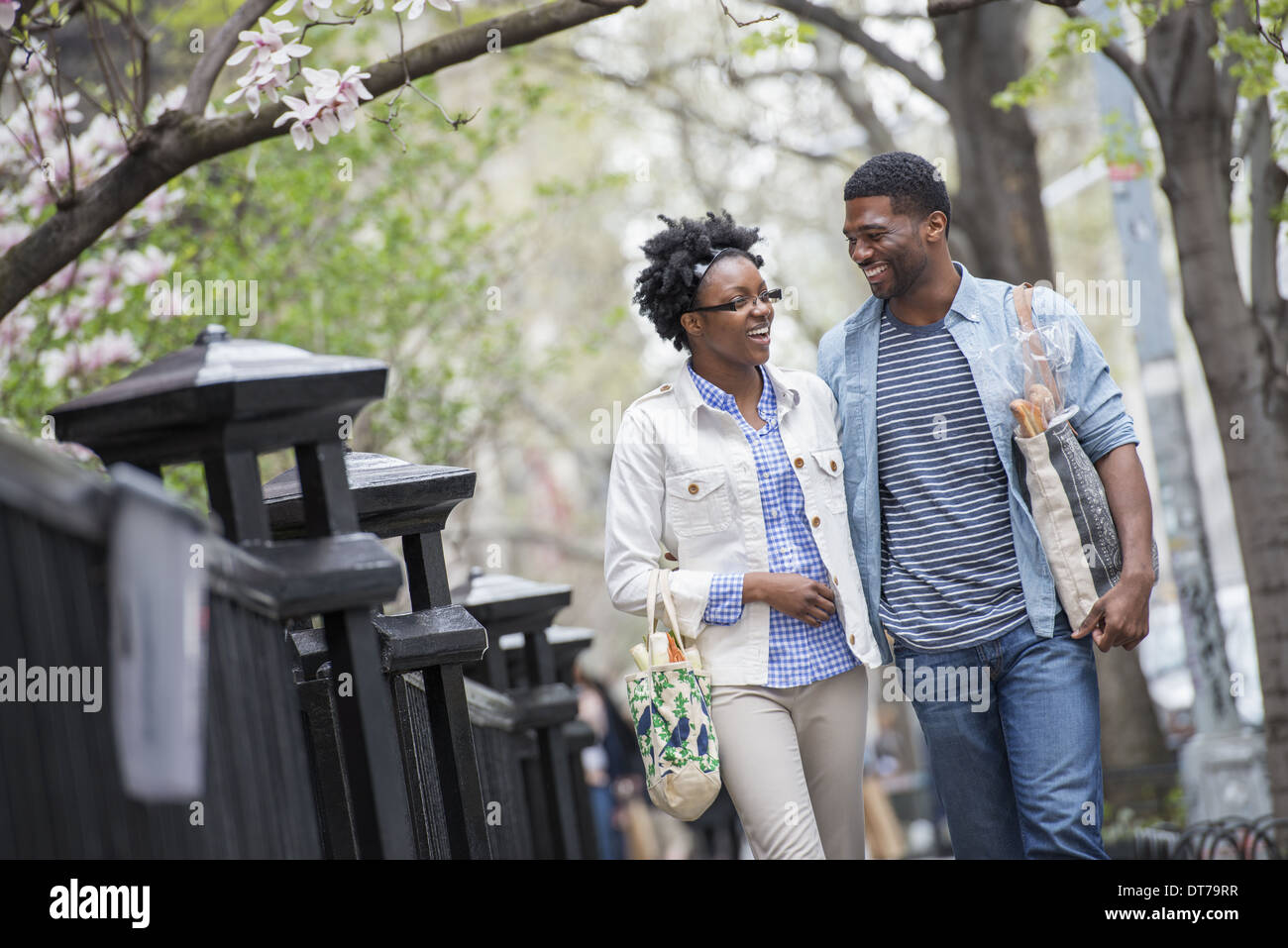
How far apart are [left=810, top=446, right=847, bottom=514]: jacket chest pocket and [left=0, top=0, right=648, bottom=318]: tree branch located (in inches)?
58.0

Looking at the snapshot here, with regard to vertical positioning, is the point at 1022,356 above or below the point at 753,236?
below

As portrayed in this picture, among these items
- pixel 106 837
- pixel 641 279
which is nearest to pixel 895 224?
pixel 641 279

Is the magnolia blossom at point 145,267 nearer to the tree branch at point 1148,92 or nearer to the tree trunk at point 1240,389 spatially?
the tree branch at point 1148,92

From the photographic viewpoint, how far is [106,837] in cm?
219

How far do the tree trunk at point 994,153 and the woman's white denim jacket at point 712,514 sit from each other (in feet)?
19.9

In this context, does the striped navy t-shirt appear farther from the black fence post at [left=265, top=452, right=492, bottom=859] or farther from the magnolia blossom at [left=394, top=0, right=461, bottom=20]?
the magnolia blossom at [left=394, top=0, right=461, bottom=20]

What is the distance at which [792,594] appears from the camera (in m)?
3.79

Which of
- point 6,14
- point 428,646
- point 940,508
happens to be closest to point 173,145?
point 6,14

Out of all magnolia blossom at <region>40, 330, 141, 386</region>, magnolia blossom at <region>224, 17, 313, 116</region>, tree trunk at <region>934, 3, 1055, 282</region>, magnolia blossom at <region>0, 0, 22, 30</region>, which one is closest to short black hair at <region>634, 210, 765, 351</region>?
magnolia blossom at <region>224, 17, 313, 116</region>

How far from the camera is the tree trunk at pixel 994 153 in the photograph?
9.63 metres

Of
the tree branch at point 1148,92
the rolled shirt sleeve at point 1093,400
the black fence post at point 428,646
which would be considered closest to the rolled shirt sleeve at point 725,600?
the black fence post at point 428,646

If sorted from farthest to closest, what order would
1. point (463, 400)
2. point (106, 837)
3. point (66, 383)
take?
point (463, 400)
point (66, 383)
point (106, 837)
